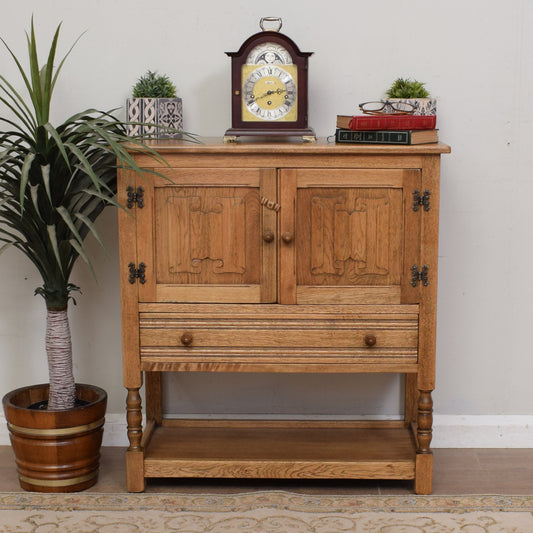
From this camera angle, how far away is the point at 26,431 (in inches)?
104

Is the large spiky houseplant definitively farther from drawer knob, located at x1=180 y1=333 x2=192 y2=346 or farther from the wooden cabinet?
drawer knob, located at x1=180 y1=333 x2=192 y2=346

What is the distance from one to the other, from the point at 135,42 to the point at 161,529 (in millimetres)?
1808

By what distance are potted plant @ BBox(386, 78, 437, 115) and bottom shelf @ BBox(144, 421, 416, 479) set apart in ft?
4.08

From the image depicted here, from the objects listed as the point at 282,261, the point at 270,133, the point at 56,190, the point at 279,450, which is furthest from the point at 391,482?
the point at 56,190

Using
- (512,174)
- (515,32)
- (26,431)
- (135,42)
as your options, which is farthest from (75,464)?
(515,32)

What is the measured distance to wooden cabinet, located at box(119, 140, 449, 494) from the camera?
2529 millimetres

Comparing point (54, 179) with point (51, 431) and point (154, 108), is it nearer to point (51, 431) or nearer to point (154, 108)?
point (154, 108)

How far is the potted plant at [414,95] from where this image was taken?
2.77 metres

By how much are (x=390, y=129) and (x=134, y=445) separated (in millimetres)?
1401

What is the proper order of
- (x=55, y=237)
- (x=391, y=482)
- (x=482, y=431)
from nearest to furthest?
1. (x=55, y=237)
2. (x=391, y=482)
3. (x=482, y=431)

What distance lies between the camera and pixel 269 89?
8.94 ft

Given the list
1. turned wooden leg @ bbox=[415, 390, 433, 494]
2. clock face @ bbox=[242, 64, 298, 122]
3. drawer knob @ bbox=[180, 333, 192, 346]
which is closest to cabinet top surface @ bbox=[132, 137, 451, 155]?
clock face @ bbox=[242, 64, 298, 122]

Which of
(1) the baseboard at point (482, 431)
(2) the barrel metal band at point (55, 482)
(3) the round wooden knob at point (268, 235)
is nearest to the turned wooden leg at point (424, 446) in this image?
(1) the baseboard at point (482, 431)

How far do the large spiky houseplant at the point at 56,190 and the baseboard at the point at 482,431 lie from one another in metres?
1.48
